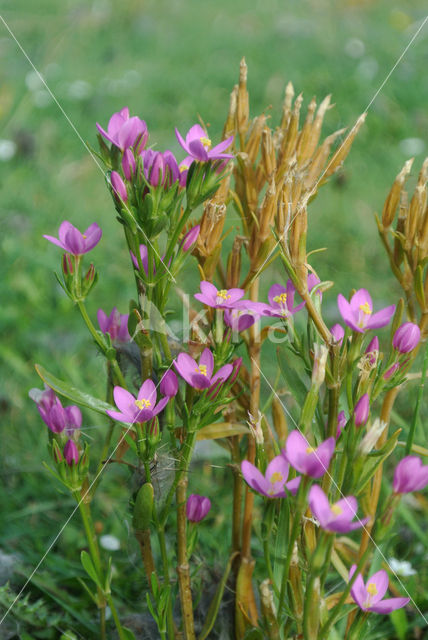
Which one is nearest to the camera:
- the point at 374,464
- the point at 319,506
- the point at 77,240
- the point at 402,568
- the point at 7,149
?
the point at 319,506

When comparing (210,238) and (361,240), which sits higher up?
(210,238)

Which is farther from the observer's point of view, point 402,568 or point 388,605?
point 402,568

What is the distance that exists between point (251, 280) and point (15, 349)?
1.10 metres

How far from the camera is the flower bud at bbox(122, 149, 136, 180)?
0.73 m

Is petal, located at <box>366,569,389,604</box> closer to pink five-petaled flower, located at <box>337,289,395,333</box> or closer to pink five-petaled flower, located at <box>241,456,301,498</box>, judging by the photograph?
pink five-petaled flower, located at <box>241,456,301,498</box>

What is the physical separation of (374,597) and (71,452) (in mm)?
364

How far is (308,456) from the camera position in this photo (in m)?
0.60

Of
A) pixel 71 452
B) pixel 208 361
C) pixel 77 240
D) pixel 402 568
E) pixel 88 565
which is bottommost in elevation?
pixel 402 568

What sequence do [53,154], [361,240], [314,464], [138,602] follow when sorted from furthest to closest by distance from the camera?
[53,154] → [361,240] → [138,602] → [314,464]

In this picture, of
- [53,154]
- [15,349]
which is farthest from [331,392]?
[53,154]

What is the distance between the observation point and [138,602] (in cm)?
107

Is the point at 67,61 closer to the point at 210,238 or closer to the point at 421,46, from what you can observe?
the point at 421,46

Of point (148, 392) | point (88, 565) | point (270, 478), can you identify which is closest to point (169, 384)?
point (148, 392)

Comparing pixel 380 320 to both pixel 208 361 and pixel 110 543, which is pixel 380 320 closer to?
pixel 208 361
